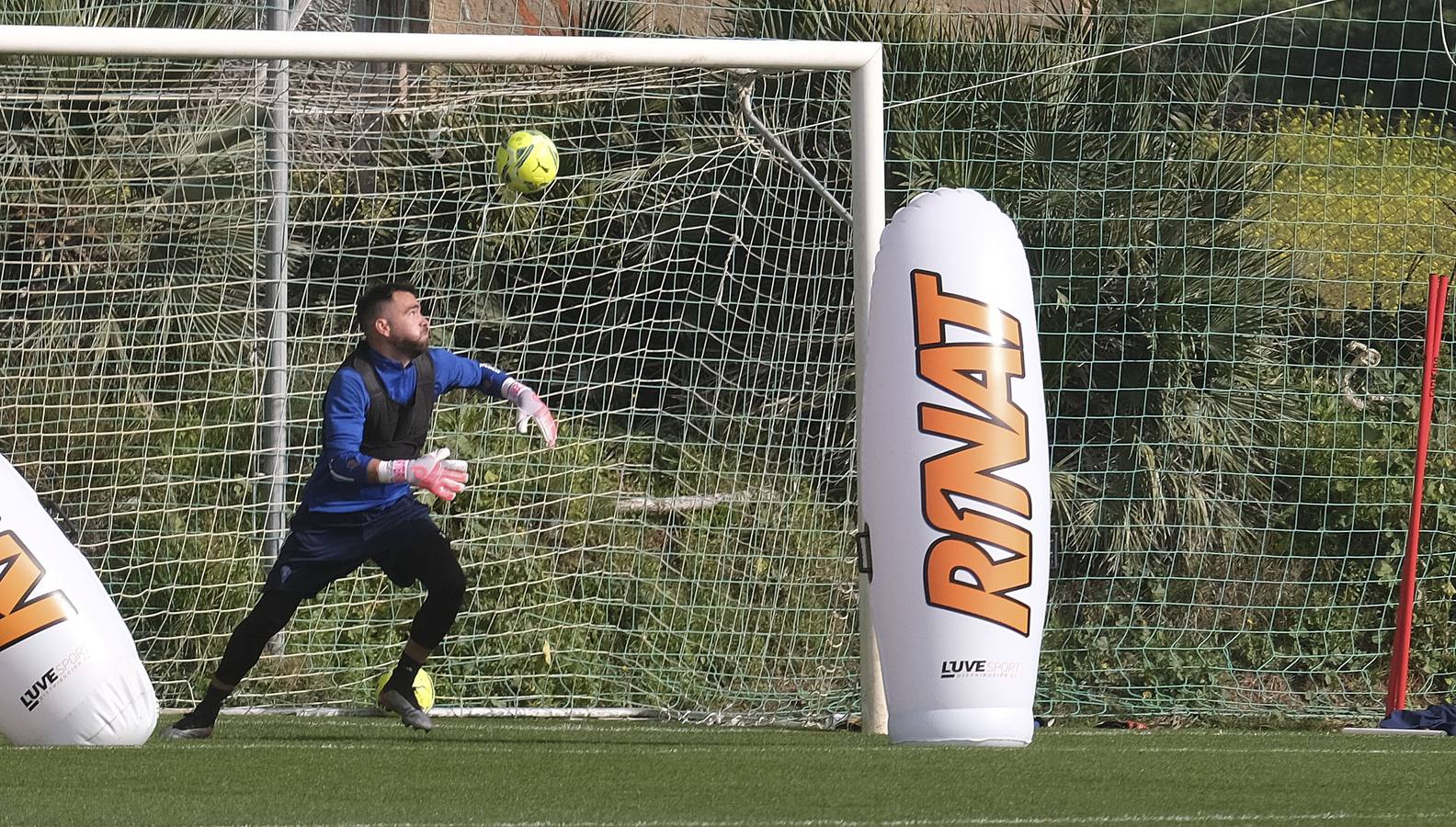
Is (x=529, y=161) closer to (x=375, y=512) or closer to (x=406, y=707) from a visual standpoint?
(x=375, y=512)

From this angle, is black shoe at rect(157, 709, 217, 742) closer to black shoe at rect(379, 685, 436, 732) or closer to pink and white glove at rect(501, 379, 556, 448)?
black shoe at rect(379, 685, 436, 732)

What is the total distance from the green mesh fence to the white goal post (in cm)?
122

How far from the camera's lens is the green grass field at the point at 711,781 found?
4.39 metres

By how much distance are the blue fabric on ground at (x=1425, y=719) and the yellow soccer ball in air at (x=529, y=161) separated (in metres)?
3.68

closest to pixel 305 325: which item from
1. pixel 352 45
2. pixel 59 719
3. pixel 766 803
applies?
pixel 352 45

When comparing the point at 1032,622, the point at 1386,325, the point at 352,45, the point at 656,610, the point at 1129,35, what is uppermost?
the point at 1129,35

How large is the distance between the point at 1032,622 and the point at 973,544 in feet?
1.04

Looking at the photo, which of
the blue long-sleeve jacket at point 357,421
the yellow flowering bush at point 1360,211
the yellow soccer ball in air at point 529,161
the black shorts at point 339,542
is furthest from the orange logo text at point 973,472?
the yellow flowering bush at point 1360,211

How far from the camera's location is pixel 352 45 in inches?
255

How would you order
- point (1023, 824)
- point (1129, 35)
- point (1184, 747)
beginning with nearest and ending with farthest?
point (1023, 824)
point (1184, 747)
point (1129, 35)

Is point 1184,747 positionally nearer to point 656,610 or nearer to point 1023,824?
point 1023,824

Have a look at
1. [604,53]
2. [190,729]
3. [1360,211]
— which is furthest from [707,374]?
[1360,211]

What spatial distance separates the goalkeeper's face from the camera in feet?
20.5

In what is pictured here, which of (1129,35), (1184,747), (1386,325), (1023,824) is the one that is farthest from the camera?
(1129,35)
